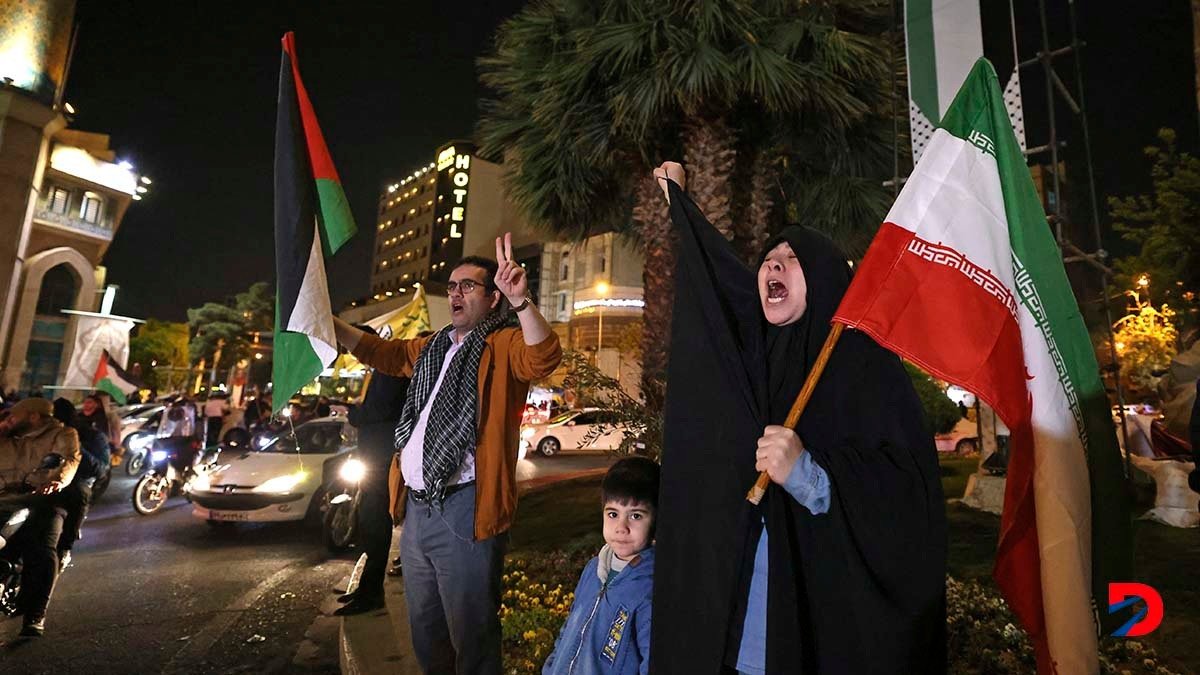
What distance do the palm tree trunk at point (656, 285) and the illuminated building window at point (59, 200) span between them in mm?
33611

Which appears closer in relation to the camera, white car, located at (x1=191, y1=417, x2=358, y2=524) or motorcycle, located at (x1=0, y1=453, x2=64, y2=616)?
motorcycle, located at (x1=0, y1=453, x2=64, y2=616)

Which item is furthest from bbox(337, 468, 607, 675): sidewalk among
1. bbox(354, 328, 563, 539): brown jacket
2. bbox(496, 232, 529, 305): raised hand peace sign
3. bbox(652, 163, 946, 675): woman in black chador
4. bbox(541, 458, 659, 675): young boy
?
bbox(652, 163, 946, 675): woman in black chador

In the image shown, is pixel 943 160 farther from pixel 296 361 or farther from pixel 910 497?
pixel 296 361

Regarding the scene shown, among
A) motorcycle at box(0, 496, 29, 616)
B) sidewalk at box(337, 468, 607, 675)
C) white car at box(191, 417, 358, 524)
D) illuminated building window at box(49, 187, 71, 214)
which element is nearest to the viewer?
sidewalk at box(337, 468, 607, 675)

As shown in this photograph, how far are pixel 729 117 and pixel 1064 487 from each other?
614 cm

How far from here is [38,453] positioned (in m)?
4.58

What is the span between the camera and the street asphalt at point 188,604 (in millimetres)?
4188

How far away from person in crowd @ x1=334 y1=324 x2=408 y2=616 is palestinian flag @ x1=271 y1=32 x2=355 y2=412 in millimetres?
1387

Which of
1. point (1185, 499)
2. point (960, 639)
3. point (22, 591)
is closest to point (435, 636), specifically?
point (960, 639)

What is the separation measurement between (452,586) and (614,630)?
0.77 m

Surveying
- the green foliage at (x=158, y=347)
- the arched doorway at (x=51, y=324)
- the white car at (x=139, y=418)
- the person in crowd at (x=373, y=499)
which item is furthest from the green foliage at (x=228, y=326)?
the person in crowd at (x=373, y=499)

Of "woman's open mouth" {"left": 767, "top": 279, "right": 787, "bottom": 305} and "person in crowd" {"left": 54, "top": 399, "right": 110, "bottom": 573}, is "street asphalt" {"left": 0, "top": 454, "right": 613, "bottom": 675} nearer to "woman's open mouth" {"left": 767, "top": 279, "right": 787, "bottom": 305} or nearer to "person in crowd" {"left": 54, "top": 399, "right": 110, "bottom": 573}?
"person in crowd" {"left": 54, "top": 399, "right": 110, "bottom": 573}

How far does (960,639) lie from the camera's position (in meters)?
3.69

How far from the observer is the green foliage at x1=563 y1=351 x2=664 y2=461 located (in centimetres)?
463
